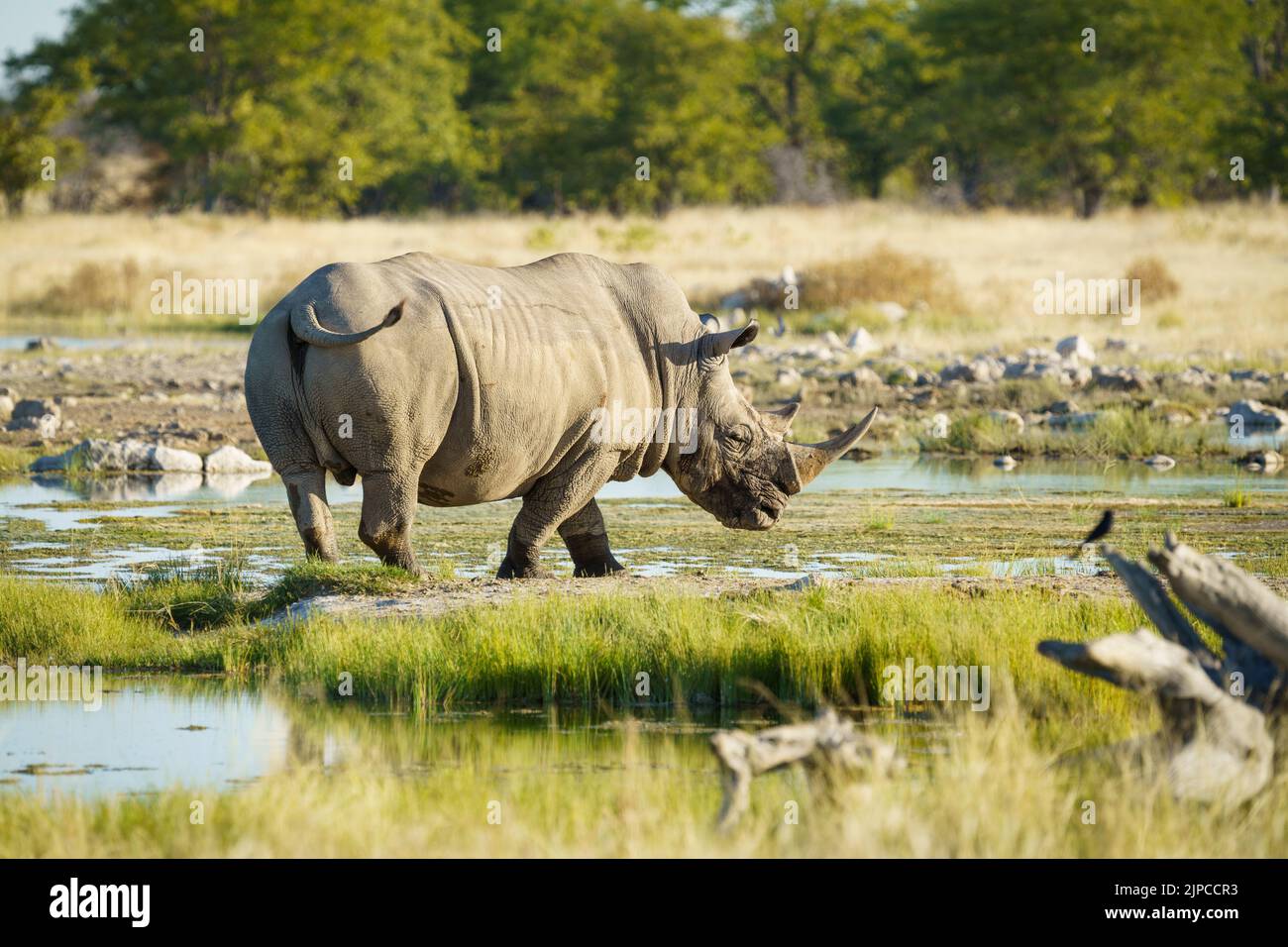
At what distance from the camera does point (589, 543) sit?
36.4ft

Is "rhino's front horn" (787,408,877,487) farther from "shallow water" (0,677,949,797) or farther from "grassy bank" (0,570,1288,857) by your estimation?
"shallow water" (0,677,949,797)

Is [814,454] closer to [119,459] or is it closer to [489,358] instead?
[489,358]

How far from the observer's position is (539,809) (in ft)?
21.4

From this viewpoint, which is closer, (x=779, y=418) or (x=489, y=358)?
(x=489, y=358)

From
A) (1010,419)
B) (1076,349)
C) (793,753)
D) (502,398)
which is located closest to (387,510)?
(502,398)

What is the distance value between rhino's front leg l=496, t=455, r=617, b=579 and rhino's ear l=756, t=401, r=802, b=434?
3.93 ft

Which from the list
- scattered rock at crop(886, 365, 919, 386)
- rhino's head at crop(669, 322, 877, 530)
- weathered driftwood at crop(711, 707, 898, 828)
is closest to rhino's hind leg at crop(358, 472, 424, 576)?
rhino's head at crop(669, 322, 877, 530)

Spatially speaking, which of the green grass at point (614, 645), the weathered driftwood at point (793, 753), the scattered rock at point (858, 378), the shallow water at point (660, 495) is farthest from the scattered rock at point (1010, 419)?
the weathered driftwood at point (793, 753)

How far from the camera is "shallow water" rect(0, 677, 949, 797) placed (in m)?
7.23

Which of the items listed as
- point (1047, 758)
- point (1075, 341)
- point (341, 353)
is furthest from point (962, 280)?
point (1047, 758)

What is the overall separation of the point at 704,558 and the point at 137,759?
5.32 meters

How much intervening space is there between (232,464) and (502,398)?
8.23 meters

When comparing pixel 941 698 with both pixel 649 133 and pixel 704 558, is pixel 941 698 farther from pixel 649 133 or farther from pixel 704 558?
pixel 649 133
